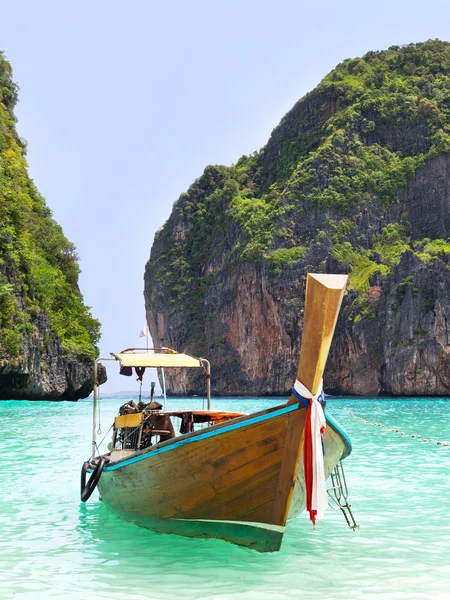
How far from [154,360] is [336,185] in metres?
80.3

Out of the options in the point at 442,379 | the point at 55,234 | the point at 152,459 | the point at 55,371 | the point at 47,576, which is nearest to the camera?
the point at 47,576

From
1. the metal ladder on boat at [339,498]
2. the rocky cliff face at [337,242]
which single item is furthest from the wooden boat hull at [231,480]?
the rocky cliff face at [337,242]

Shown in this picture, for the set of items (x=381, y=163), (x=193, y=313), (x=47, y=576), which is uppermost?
(x=381, y=163)

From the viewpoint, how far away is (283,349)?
8144 centimetres

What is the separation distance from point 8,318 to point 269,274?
4924 centimetres

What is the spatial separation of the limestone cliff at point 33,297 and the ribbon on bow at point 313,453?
3032 centimetres

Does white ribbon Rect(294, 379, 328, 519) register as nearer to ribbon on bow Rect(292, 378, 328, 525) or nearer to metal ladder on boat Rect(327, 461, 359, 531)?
ribbon on bow Rect(292, 378, 328, 525)

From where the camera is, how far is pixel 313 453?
6965 mm

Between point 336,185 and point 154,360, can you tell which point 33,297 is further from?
point 336,185

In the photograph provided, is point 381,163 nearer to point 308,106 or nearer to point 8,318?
point 308,106

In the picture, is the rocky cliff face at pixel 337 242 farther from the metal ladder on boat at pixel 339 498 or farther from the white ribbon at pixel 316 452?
the white ribbon at pixel 316 452

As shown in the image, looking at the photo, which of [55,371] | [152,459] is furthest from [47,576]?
[55,371]

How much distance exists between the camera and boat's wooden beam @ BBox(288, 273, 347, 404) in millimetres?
6512

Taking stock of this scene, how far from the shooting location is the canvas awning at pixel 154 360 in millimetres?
10664
